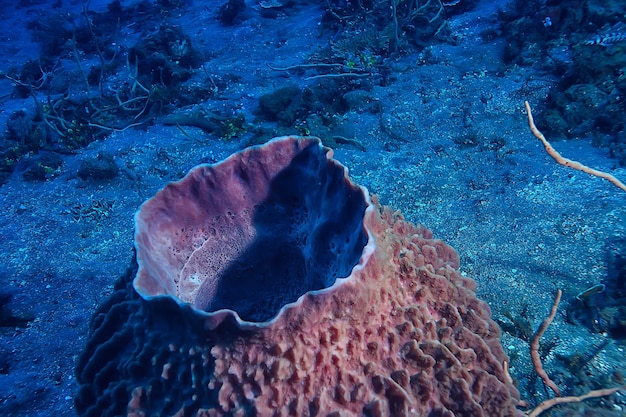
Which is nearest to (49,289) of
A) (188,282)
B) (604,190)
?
(188,282)

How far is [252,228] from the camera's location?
2775 millimetres

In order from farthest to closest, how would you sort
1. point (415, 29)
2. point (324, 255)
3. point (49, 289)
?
point (415, 29), point (49, 289), point (324, 255)

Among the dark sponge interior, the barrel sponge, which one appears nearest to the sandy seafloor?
the barrel sponge

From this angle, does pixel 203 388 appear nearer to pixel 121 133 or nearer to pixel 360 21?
pixel 121 133

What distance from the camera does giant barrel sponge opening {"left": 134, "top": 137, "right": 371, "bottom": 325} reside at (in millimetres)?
2355

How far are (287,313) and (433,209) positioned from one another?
3.01 meters

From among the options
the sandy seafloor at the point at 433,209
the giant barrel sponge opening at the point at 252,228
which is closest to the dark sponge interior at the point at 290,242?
the giant barrel sponge opening at the point at 252,228

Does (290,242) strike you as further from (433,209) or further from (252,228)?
(433,209)

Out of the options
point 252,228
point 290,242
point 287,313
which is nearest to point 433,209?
point 290,242

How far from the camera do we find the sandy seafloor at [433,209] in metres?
2.95

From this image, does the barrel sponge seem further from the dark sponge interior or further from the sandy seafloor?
the sandy seafloor

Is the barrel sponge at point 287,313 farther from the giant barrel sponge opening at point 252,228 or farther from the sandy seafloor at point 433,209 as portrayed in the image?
the sandy seafloor at point 433,209

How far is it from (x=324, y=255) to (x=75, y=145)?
21.7 ft

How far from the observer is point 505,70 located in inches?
241
